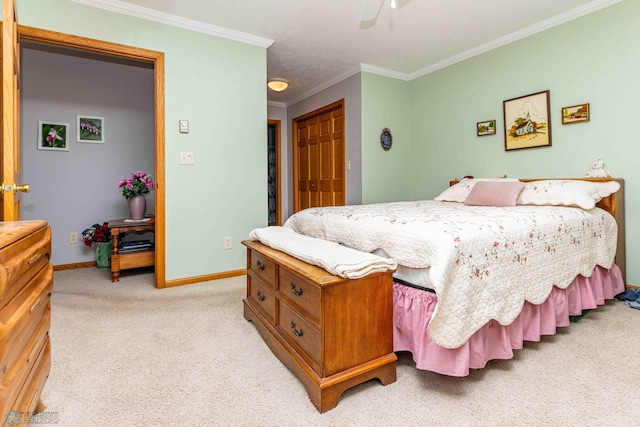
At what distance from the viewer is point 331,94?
4.57 meters

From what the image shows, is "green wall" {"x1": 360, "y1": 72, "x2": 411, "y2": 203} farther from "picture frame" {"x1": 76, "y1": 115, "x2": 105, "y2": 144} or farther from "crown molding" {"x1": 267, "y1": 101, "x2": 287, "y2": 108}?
"picture frame" {"x1": 76, "y1": 115, "x2": 105, "y2": 144}

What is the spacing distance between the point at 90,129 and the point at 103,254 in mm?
1398

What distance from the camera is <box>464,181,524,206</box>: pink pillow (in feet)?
8.52

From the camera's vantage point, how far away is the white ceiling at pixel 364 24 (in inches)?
105

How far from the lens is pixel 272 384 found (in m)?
1.47

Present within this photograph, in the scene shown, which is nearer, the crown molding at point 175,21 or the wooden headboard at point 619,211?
the wooden headboard at point 619,211

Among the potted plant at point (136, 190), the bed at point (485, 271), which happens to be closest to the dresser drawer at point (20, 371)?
the bed at point (485, 271)

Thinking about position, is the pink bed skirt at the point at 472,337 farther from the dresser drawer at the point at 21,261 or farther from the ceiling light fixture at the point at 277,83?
the ceiling light fixture at the point at 277,83

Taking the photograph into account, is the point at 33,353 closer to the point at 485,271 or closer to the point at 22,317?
the point at 22,317

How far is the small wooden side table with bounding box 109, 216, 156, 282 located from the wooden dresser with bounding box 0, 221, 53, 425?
193 cm

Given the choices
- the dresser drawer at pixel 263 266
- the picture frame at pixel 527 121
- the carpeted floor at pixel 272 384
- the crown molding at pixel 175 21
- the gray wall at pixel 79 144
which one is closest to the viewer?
the carpeted floor at pixel 272 384

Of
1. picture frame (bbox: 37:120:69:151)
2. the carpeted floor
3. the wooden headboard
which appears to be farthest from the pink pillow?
picture frame (bbox: 37:120:69:151)

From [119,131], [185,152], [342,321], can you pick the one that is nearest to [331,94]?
[185,152]

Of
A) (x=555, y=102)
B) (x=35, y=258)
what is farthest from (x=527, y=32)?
(x=35, y=258)
